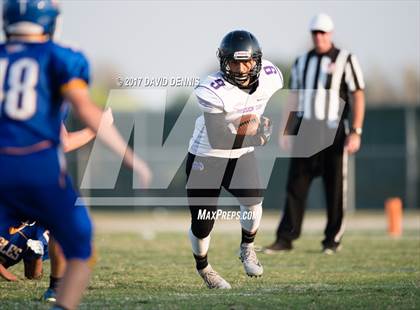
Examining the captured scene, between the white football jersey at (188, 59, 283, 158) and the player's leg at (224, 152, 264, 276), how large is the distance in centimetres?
9

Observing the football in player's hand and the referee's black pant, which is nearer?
the football in player's hand

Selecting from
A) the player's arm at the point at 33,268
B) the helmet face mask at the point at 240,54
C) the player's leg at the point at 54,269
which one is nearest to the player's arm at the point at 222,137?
the helmet face mask at the point at 240,54

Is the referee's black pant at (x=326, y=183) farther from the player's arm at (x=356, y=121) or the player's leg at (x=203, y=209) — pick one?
the player's leg at (x=203, y=209)

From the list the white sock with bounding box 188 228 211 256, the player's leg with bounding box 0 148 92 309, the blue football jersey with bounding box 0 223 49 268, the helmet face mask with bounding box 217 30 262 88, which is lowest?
the blue football jersey with bounding box 0 223 49 268

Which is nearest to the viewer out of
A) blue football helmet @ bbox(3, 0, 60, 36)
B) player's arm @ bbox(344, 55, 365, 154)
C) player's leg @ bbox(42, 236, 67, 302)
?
blue football helmet @ bbox(3, 0, 60, 36)

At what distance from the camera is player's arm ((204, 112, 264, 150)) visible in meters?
5.35

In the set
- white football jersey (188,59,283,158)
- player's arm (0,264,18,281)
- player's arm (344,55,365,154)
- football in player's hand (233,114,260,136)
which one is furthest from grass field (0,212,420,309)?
player's arm (344,55,365,154)

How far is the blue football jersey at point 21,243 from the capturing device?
18.1 feet

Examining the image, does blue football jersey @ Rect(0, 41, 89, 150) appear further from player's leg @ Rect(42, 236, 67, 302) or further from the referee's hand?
the referee's hand

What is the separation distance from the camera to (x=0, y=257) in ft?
18.3

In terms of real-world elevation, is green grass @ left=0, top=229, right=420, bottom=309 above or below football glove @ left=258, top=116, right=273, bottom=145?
below

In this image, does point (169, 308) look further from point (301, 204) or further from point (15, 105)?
point (301, 204)

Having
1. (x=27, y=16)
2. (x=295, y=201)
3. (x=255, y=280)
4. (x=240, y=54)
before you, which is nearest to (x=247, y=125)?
(x=240, y=54)

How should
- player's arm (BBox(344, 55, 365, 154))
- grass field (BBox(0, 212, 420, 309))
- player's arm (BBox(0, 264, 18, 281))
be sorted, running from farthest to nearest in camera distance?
player's arm (BBox(344, 55, 365, 154)) < player's arm (BBox(0, 264, 18, 281)) < grass field (BBox(0, 212, 420, 309))
